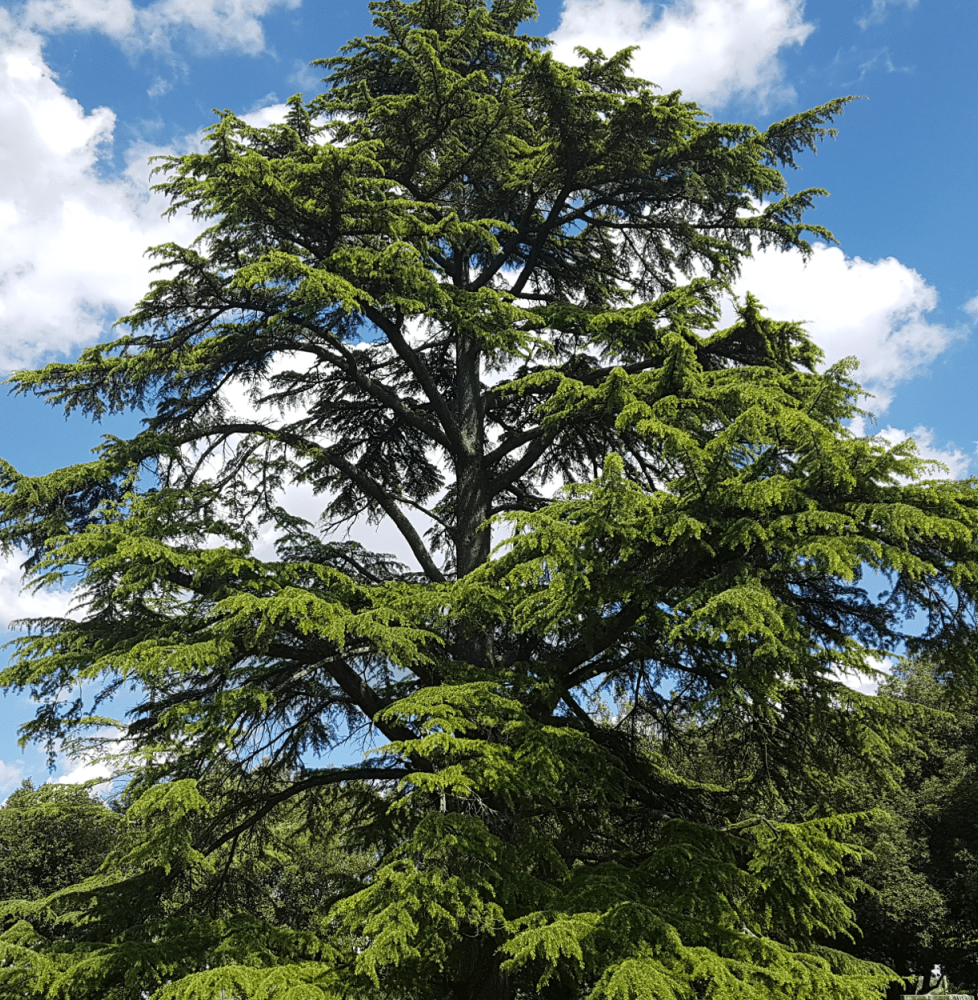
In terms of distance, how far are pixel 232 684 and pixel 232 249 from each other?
230 inches

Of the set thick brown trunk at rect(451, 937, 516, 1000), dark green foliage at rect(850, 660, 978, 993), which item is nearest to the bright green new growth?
thick brown trunk at rect(451, 937, 516, 1000)

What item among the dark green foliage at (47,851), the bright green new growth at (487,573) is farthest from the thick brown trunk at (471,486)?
the dark green foliage at (47,851)

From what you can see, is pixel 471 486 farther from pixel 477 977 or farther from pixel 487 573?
pixel 477 977

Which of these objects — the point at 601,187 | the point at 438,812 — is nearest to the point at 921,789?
the point at 601,187

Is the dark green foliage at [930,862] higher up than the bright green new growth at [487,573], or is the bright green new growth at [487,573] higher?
the bright green new growth at [487,573]

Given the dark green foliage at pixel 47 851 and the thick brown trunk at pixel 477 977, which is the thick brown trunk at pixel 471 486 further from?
the dark green foliage at pixel 47 851

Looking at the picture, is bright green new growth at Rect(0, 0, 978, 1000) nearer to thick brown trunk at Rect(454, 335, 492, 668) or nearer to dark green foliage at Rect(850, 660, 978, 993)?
thick brown trunk at Rect(454, 335, 492, 668)

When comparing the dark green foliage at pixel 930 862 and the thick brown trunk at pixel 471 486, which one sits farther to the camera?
the dark green foliage at pixel 930 862

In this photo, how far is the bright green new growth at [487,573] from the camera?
302 inches

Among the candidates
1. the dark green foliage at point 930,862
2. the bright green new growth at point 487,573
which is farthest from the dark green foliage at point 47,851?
the dark green foliage at point 930,862

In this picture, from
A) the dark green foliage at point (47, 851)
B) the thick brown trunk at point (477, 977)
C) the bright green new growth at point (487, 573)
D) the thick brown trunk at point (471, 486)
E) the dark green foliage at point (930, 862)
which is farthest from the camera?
the dark green foliage at point (47, 851)

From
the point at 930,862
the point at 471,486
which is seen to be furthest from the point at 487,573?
the point at 930,862

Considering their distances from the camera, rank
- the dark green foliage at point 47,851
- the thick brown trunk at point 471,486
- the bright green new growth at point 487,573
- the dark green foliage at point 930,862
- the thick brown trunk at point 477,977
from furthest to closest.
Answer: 1. the dark green foliage at point 47,851
2. the dark green foliage at point 930,862
3. the thick brown trunk at point 471,486
4. the thick brown trunk at point 477,977
5. the bright green new growth at point 487,573

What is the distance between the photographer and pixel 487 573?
9430mm
